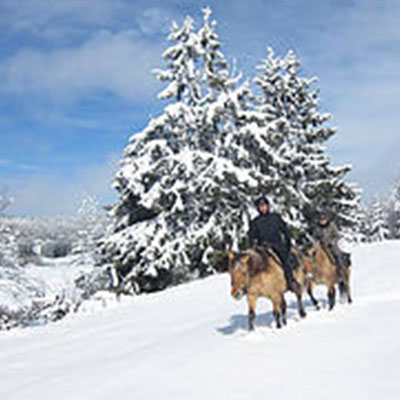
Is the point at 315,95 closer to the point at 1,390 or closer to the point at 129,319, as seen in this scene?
the point at 129,319

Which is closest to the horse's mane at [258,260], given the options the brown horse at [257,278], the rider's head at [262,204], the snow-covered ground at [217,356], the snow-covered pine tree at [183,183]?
the brown horse at [257,278]

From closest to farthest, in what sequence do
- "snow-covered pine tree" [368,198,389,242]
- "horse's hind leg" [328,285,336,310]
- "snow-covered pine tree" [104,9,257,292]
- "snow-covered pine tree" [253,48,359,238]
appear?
"horse's hind leg" [328,285,336,310]
"snow-covered pine tree" [104,9,257,292]
"snow-covered pine tree" [253,48,359,238]
"snow-covered pine tree" [368,198,389,242]

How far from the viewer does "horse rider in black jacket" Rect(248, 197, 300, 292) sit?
886 centimetres

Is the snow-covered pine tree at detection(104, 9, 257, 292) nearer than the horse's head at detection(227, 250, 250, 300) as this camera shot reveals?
No

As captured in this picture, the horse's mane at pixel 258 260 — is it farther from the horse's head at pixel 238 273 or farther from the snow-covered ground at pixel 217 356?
the snow-covered ground at pixel 217 356

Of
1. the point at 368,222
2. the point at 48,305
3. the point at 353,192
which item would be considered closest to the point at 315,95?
the point at 353,192

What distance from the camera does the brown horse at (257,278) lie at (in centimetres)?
780

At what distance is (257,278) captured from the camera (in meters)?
8.27

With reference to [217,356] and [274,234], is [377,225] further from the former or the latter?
[217,356]

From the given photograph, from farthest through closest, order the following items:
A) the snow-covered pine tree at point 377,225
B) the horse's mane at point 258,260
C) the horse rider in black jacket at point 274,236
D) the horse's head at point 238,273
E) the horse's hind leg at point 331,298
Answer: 1. the snow-covered pine tree at point 377,225
2. the horse's hind leg at point 331,298
3. the horse rider in black jacket at point 274,236
4. the horse's mane at point 258,260
5. the horse's head at point 238,273

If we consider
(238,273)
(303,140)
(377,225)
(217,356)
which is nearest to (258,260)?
(238,273)

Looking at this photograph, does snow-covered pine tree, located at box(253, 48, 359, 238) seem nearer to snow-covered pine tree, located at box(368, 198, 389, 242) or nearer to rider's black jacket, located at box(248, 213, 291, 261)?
rider's black jacket, located at box(248, 213, 291, 261)

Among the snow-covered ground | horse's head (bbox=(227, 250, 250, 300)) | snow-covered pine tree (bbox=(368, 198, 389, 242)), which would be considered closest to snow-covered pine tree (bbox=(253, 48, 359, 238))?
the snow-covered ground

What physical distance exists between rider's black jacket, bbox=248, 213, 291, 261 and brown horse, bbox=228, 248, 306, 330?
230mm
